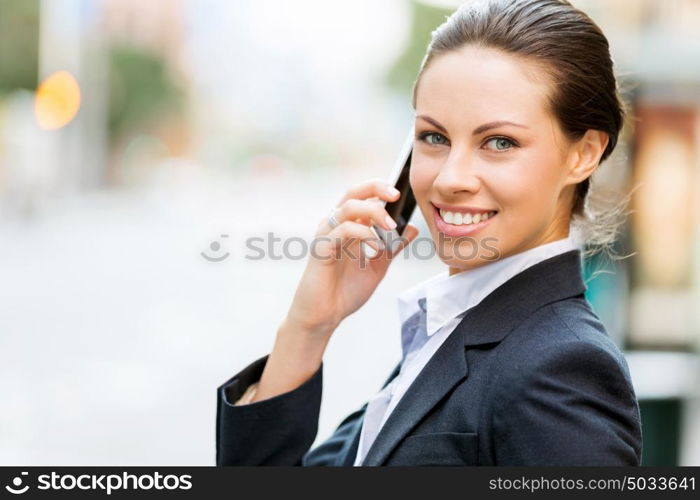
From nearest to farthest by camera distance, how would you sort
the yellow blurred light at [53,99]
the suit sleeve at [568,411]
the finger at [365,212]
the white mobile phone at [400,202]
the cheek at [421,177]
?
the suit sleeve at [568,411] < the cheek at [421,177] < the finger at [365,212] < the white mobile phone at [400,202] < the yellow blurred light at [53,99]

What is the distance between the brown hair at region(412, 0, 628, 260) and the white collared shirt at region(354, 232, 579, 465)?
8.8 inches

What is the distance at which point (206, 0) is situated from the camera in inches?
2064

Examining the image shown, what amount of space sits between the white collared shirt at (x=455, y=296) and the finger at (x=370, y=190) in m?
0.22

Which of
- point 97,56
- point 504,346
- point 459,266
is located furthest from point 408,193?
point 97,56

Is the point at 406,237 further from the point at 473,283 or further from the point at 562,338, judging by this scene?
the point at 562,338

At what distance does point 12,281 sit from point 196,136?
44804mm

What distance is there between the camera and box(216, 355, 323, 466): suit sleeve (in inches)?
66.3

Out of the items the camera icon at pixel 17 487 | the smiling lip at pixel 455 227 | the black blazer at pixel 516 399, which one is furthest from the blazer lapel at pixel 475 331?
the camera icon at pixel 17 487

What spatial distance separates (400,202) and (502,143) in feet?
1.51

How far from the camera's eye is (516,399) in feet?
4.24

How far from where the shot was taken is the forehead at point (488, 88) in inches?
55.7

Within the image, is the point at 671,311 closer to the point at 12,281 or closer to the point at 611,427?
the point at 611,427

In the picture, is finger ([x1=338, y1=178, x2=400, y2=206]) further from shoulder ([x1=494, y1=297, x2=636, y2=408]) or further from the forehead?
shoulder ([x1=494, y1=297, x2=636, y2=408])

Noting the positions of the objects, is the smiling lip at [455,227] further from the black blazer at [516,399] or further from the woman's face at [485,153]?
the black blazer at [516,399]
